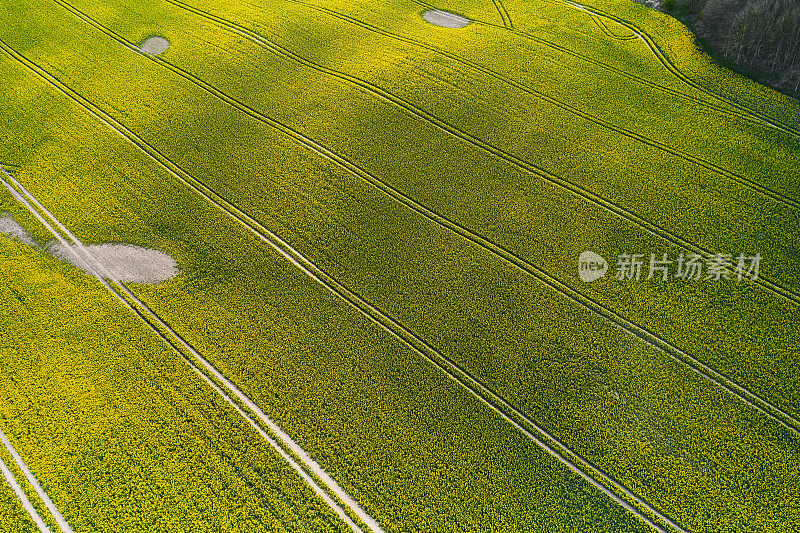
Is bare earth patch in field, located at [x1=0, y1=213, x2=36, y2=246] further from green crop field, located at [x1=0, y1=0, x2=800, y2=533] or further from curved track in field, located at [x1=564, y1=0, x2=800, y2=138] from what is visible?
curved track in field, located at [x1=564, y1=0, x2=800, y2=138]

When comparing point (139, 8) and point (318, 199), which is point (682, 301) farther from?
point (139, 8)

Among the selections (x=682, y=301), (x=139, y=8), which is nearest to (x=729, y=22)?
(x=682, y=301)

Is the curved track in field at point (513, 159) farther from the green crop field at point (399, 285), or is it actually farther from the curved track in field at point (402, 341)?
the curved track in field at point (402, 341)

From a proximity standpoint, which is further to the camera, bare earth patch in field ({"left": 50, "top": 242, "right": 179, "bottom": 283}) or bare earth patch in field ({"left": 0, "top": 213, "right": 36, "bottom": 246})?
bare earth patch in field ({"left": 0, "top": 213, "right": 36, "bottom": 246})

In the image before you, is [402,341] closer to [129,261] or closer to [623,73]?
[129,261]

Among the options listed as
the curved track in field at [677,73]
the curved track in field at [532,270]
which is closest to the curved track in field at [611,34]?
the curved track in field at [677,73]

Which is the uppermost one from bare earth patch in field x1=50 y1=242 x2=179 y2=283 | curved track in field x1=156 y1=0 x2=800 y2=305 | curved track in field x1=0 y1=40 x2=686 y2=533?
curved track in field x1=156 y1=0 x2=800 y2=305

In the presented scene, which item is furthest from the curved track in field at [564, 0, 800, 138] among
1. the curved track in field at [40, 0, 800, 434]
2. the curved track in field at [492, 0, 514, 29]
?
the curved track in field at [40, 0, 800, 434]
